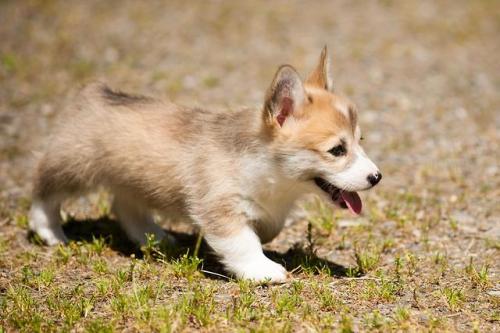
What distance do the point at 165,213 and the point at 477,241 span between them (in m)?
2.63

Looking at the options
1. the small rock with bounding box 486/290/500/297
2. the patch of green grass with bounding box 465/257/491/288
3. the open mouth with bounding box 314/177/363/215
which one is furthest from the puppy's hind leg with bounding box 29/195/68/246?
the small rock with bounding box 486/290/500/297

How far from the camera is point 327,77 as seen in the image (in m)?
5.16

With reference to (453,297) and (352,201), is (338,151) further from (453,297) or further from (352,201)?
(453,297)

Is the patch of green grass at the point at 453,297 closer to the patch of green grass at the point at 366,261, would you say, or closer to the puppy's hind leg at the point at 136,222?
the patch of green grass at the point at 366,261

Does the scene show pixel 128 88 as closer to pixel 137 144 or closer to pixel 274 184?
pixel 137 144

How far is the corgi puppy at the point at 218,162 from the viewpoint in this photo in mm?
4664

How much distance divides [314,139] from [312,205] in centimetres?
208

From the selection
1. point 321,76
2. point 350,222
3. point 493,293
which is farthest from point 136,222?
point 493,293

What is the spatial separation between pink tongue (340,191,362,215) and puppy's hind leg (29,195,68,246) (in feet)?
8.02

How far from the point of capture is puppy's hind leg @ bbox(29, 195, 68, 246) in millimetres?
5730

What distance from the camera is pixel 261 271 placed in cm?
473

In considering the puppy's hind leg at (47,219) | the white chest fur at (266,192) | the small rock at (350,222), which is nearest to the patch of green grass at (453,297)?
the white chest fur at (266,192)

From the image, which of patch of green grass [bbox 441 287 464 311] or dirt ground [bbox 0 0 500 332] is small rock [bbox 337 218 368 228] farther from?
patch of green grass [bbox 441 287 464 311]

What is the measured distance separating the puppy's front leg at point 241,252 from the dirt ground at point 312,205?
4.9 inches
